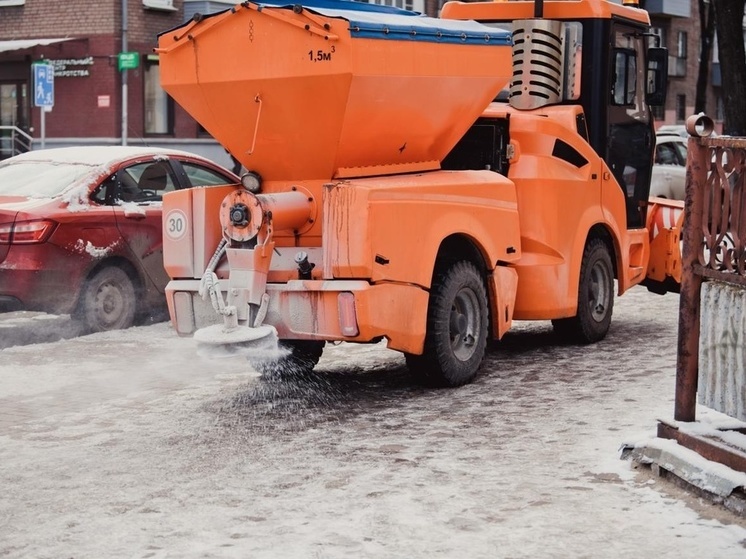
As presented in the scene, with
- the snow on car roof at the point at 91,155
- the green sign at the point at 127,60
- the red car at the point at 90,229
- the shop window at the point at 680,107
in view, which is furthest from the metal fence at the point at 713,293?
the shop window at the point at 680,107

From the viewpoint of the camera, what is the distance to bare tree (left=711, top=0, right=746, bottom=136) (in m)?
23.5

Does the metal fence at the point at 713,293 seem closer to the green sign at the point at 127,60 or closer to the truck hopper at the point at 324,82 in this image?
the truck hopper at the point at 324,82

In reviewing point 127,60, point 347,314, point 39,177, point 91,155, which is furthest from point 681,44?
point 347,314

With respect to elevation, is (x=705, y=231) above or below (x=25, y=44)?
below

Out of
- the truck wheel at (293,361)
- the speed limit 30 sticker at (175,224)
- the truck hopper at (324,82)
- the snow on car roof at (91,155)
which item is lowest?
the truck wheel at (293,361)

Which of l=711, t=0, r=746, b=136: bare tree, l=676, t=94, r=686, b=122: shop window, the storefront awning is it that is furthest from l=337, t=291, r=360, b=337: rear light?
l=676, t=94, r=686, b=122: shop window

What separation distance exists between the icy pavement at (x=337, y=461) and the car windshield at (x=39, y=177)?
5.06ft

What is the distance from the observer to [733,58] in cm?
2388

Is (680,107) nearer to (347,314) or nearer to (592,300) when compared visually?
(592,300)

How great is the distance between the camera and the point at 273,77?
8.66m

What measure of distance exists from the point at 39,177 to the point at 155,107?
22.7 m

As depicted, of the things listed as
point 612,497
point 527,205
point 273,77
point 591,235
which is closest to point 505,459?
point 612,497

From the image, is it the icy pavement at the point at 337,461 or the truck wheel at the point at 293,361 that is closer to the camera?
the icy pavement at the point at 337,461

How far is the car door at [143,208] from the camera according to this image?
1224 cm
